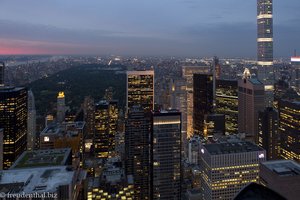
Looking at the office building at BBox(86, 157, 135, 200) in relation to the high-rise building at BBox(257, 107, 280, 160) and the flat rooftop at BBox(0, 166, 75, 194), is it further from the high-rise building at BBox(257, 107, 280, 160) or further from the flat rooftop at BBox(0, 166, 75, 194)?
the high-rise building at BBox(257, 107, 280, 160)

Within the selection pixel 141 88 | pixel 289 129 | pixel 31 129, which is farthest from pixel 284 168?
pixel 31 129

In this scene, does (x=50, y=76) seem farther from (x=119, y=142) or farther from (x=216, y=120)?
(x=216, y=120)

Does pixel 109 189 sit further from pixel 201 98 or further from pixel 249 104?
pixel 201 98

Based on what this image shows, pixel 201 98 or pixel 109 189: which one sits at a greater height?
pixel 201 98

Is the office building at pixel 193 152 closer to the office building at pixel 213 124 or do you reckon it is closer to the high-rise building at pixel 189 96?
the office building at pixel 213 124

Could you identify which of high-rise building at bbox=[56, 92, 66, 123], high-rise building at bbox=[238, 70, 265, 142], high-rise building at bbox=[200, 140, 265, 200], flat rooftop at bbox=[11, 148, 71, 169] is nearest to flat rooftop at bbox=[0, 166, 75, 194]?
flat rooftop at bbox=[11, 148, 71, 169]

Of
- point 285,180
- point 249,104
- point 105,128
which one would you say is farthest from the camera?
point 249,104
